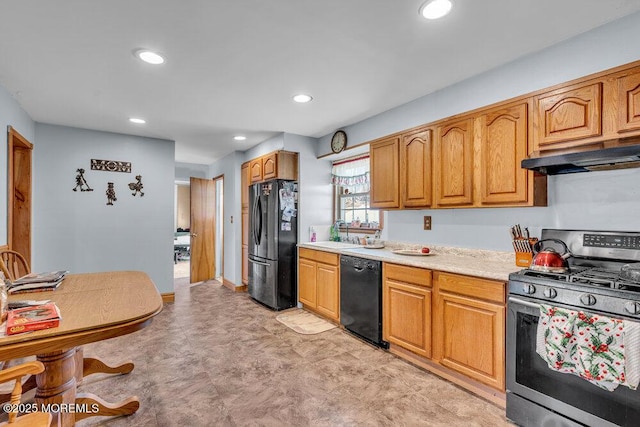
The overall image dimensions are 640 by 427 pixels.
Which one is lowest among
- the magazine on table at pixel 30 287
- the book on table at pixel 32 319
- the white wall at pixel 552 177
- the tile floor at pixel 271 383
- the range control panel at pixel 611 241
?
the tile floor at pixel 271 383

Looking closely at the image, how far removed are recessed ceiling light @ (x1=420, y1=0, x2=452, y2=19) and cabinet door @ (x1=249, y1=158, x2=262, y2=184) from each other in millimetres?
3184

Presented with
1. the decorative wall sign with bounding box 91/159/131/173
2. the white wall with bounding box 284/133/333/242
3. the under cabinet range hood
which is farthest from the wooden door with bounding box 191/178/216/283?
the under cabinet range hood

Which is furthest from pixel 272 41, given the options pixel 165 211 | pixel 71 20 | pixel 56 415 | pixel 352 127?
pixel 165 211

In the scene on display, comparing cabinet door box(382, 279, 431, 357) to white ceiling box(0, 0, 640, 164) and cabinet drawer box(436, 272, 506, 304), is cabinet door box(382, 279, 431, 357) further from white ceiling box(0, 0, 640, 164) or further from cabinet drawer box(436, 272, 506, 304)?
white ceiling box(0, 0, 640, 164)

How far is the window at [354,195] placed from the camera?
4.06 meters

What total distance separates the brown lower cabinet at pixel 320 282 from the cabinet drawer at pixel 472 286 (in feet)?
4.35

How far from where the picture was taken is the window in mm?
4059

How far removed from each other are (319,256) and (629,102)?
9.45 ft

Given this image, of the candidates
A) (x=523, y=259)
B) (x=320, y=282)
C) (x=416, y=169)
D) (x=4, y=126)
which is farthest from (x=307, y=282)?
(x=4, y=126)

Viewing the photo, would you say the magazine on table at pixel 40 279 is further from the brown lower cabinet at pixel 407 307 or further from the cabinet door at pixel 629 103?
the cabinet door at pixel 629 103

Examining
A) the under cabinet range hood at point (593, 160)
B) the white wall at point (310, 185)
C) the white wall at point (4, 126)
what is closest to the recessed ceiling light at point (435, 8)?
the under cabinet range hood at point (593, 160)

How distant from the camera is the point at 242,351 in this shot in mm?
2863

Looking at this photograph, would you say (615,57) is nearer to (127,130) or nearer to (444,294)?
(444,294)

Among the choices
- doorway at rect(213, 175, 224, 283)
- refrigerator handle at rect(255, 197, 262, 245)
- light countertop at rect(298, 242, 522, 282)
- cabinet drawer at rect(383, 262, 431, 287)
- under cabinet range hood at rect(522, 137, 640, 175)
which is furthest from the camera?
doorway at rect(213, 175, 224, 283)
